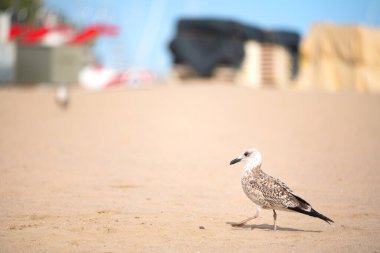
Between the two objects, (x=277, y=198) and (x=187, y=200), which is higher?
(x=277, y=198)

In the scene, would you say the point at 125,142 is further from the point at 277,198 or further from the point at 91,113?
the point at 277,198

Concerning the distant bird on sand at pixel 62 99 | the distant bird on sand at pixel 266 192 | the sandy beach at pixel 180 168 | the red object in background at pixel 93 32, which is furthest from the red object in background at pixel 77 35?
the distant bird on sand at pixel 266 192

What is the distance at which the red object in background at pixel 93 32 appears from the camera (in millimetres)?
41906

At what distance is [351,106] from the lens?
21.2 meters

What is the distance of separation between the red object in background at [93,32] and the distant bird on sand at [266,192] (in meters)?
32.8

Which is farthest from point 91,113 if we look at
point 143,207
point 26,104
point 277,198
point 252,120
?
point 277,198

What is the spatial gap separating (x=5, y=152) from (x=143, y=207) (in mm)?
6240

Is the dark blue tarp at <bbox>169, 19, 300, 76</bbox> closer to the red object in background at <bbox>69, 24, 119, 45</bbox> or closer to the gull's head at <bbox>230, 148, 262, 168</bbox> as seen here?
the red object in background at <bbox>69, 24, 119, 45</bbox>

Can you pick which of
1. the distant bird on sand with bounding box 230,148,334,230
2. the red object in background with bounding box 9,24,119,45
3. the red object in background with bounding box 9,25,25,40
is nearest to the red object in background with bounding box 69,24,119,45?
the red object in background with bounding box 9,24,119,45

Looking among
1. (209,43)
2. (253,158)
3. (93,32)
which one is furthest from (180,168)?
(93,32)

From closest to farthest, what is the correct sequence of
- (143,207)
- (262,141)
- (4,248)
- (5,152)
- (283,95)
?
1. (4,248)
2. (143,207)
3. (5,152)
4. (262,141)
5. (283,95)

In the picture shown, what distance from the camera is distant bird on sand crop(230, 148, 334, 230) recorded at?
29.2 ft

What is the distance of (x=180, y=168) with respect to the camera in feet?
46.5

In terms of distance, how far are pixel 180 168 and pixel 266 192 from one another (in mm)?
5175
